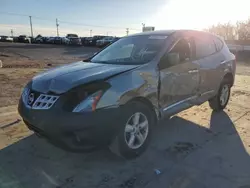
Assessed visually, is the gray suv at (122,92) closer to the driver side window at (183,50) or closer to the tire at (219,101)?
the driver side window at (183,50)

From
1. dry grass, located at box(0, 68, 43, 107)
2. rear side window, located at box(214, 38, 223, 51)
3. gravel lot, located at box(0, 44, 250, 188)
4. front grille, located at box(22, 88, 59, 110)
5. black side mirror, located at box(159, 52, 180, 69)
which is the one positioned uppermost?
rear side window, located at box(214, 38, 223, 51)

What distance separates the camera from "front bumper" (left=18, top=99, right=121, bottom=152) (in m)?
2.98

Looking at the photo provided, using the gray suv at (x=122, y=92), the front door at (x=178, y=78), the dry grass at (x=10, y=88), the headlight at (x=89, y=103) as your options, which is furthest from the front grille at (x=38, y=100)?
the dry grass at (x=10, y=88)

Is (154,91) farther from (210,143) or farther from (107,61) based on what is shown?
(210,143)

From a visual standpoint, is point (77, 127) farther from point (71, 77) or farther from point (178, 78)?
point (178, 78)

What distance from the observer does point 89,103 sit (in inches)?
120

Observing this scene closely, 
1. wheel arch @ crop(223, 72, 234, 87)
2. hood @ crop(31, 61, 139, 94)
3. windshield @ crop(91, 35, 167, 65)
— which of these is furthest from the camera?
wheel arch @ crop(223, 72, 234, 87)

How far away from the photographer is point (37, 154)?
3.77m

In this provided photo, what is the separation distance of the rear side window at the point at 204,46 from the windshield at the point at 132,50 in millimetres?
888

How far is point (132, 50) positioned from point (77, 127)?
2.03m

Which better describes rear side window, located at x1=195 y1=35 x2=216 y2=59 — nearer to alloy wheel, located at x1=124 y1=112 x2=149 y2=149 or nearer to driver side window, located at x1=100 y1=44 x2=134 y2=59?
driver side window, located at x1=100 y1=44 x2=134 y2=59

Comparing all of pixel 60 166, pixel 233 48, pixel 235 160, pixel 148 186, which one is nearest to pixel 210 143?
pixel 235 160

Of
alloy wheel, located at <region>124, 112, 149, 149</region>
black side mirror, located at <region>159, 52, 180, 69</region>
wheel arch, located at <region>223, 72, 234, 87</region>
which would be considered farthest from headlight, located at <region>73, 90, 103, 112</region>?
wheel arch, located at <region>223, 72, 234, 87</region>

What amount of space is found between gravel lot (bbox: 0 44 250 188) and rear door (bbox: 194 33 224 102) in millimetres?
733
